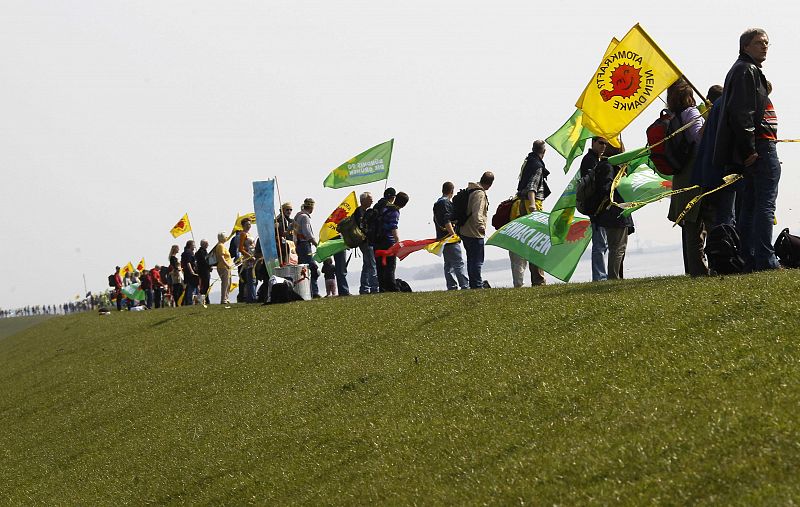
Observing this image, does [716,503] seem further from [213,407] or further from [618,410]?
[213,407]

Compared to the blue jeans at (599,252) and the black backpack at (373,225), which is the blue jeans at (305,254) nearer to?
the black backpack at (373,225)

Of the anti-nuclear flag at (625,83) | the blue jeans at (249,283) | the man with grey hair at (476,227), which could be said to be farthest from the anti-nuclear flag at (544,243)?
the blue jeans at (249,283)

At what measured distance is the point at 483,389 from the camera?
8.30 meters

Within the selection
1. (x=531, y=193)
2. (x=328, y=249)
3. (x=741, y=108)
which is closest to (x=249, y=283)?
(x=328, y=249)

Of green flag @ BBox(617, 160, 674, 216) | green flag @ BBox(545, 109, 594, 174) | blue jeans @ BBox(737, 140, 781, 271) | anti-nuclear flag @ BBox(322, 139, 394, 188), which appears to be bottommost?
blue jeans @ BBox(737, 140, 781, 271)

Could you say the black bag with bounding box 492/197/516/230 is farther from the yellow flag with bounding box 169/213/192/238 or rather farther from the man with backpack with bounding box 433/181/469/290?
the yellow flag with bounding box 169/213/192/238

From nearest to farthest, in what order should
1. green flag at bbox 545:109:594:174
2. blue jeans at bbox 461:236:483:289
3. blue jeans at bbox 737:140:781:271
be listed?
blue jeans at bbox 737:140:781:271, green flag at bbox 545:109:594:174, blue jeans at bbox 461:236:483:289

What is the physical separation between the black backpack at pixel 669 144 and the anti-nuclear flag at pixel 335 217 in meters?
15.7

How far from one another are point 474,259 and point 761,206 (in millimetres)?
8148

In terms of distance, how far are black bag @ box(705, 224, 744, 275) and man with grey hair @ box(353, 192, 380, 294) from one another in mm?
10688

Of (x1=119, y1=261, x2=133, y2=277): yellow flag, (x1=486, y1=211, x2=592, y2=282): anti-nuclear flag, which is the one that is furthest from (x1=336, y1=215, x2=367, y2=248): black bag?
(x1=119, y1=261, x2=133, y2=277): yellow flag

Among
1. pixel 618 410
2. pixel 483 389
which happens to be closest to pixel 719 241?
pixel 483 389

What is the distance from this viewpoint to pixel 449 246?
18.8m

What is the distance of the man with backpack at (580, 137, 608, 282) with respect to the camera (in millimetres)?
13711
